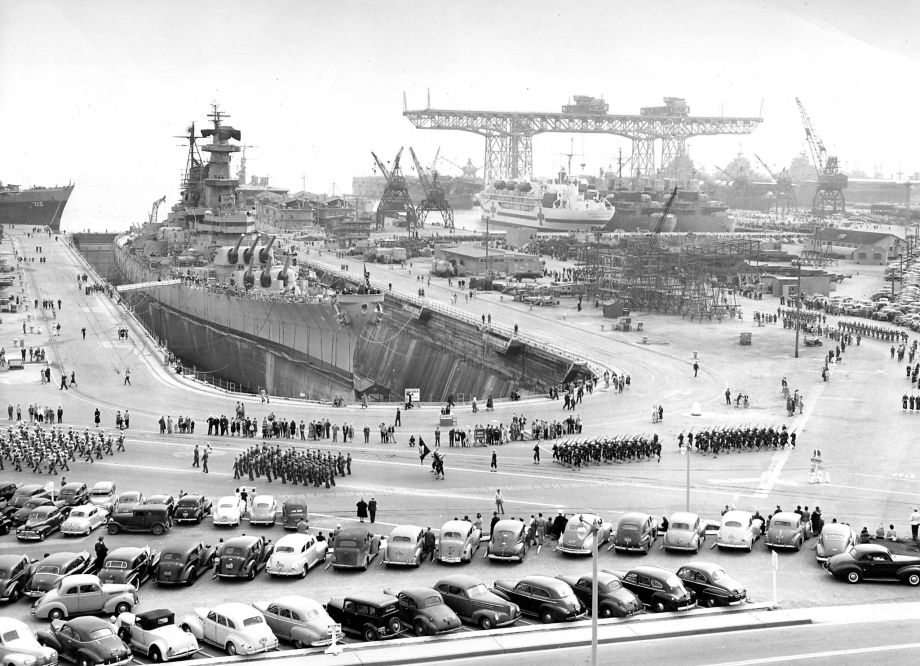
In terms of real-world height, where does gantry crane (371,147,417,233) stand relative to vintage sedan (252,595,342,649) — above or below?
above

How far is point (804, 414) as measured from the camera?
150ft

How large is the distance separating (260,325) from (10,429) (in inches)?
1169

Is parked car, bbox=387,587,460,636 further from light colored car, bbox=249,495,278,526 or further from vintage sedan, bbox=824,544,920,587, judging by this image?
vintage sedan, bbox=824,544,920,587

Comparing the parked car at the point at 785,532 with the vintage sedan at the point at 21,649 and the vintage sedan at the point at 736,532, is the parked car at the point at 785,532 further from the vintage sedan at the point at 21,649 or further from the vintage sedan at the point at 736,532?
the vintage sedan at the point at 21,649

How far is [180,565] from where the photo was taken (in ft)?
79.9

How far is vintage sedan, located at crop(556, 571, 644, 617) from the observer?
2227cm

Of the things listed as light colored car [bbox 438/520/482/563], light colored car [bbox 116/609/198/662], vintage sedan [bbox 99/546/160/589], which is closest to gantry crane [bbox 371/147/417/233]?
light colored car [bbox 438/520/482/563]

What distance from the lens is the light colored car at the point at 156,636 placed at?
20156 mm

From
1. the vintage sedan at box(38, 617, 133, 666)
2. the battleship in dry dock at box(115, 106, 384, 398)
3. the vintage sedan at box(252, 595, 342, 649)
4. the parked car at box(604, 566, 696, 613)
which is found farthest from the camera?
the battleship in dry dock at box(115, 106, 384, 398)

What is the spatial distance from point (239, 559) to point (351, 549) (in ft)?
8.67

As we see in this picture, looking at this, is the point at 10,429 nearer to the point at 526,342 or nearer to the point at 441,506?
the point at 441,506

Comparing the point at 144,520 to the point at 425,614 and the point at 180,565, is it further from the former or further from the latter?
the point at 425,614

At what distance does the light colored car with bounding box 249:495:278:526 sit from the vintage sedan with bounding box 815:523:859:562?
561 inches

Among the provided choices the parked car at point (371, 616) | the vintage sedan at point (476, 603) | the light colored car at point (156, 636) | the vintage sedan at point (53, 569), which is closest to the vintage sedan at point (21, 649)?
the light colored car at point (156, 636)
